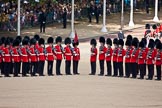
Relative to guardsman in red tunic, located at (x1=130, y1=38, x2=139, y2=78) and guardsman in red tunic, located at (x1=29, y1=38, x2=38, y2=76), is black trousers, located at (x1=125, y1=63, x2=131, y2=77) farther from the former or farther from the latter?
guardsman in red tunic, located at (x1=29, y1=38, x2=38, y2=76)

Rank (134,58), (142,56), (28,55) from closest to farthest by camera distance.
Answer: (142,56) < (134,58) < (28,55)

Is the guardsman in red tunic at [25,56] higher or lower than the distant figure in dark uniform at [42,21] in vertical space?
lower

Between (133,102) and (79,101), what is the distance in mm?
1348

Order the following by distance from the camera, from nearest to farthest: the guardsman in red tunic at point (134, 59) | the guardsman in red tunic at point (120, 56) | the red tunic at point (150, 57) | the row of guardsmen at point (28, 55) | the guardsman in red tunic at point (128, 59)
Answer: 1. the red tunic at point (150, 57)
2. the row of guardsmen at point (28, 55)
3. the guardsman in red tunic at point (134, 59)
4. the guardsman in red tunic at point (128, 59)
5. the guardsman in red tunic at point (120, 56)

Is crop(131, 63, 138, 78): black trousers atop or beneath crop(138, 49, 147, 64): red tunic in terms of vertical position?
beneath

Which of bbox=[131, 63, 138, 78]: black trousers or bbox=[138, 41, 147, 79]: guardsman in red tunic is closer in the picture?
bbox=[138, 41, 147, 79]: guardsman in red tunic

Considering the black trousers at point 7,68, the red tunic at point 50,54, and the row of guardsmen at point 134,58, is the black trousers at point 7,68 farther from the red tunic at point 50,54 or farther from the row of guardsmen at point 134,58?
the row of guardsmen at point 134,58

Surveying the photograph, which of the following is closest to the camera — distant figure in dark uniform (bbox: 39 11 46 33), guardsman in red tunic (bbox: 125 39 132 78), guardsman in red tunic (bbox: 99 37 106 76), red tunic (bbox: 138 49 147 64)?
red tunic (bbox: 138 49 147 64)

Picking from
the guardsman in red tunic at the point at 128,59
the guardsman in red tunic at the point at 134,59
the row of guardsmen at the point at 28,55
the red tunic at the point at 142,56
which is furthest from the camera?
the guardsman in red tunic at the point at 128,59

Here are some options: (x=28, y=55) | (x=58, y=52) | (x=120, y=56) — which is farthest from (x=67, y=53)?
(x=120, y=56)

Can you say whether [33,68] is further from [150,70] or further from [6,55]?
[150,70]

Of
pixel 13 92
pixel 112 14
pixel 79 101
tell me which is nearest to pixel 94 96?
pixel 79 101

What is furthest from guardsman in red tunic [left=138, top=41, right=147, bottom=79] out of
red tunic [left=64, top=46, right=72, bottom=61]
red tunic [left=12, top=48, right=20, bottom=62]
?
red tunic [left=12, top=48, right=20, bottom=62]

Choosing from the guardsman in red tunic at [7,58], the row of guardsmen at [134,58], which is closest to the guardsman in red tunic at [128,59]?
the row of guardsmen at [134,58]
